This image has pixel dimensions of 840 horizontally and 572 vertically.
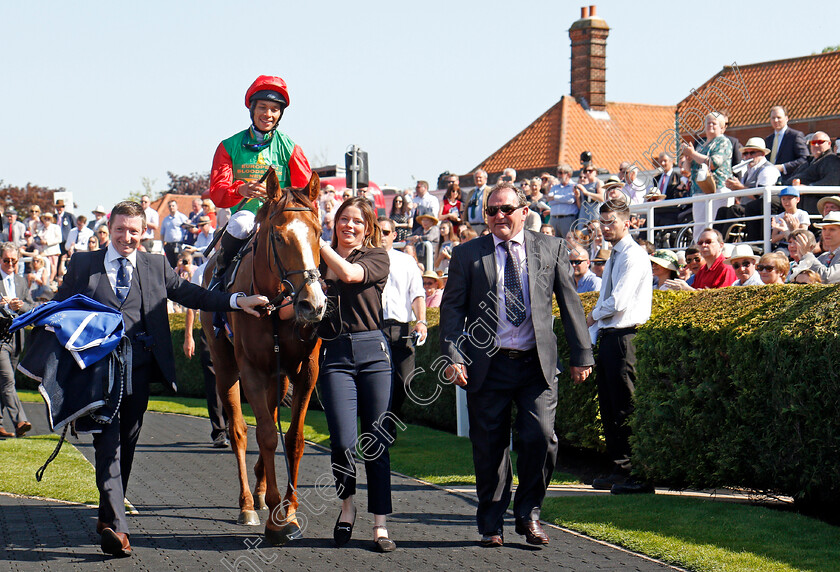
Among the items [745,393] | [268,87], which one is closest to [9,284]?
[268,87]

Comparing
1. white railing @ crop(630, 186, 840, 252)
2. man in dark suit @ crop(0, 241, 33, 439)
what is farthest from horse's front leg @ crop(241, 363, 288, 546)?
white railing @ crop(630, 186, 840, 252)

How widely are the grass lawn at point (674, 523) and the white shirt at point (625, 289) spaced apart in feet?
4.63

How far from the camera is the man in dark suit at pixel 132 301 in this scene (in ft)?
20.5

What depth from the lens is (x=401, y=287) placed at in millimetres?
10000

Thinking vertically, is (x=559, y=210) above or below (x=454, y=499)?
above

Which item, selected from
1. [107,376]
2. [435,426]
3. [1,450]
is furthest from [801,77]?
[107,376]

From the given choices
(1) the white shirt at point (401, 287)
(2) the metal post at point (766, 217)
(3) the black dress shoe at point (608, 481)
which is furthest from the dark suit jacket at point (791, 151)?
(3) the black dress shoe at point (608, 481)

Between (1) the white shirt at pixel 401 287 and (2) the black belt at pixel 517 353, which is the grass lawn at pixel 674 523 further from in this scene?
(1) the white shirt at pixel 401 287

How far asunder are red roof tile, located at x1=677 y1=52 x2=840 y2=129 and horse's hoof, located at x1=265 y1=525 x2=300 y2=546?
109 ft

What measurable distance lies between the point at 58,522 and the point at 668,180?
1064 centimetres

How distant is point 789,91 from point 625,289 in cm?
3472

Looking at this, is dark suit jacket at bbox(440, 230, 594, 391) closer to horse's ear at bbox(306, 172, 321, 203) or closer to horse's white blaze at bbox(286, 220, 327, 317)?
horse's white blaze at bbox(286, 220, 327, 317)

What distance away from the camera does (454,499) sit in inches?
311

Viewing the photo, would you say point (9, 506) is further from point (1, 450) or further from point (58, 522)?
point (1, 450)
